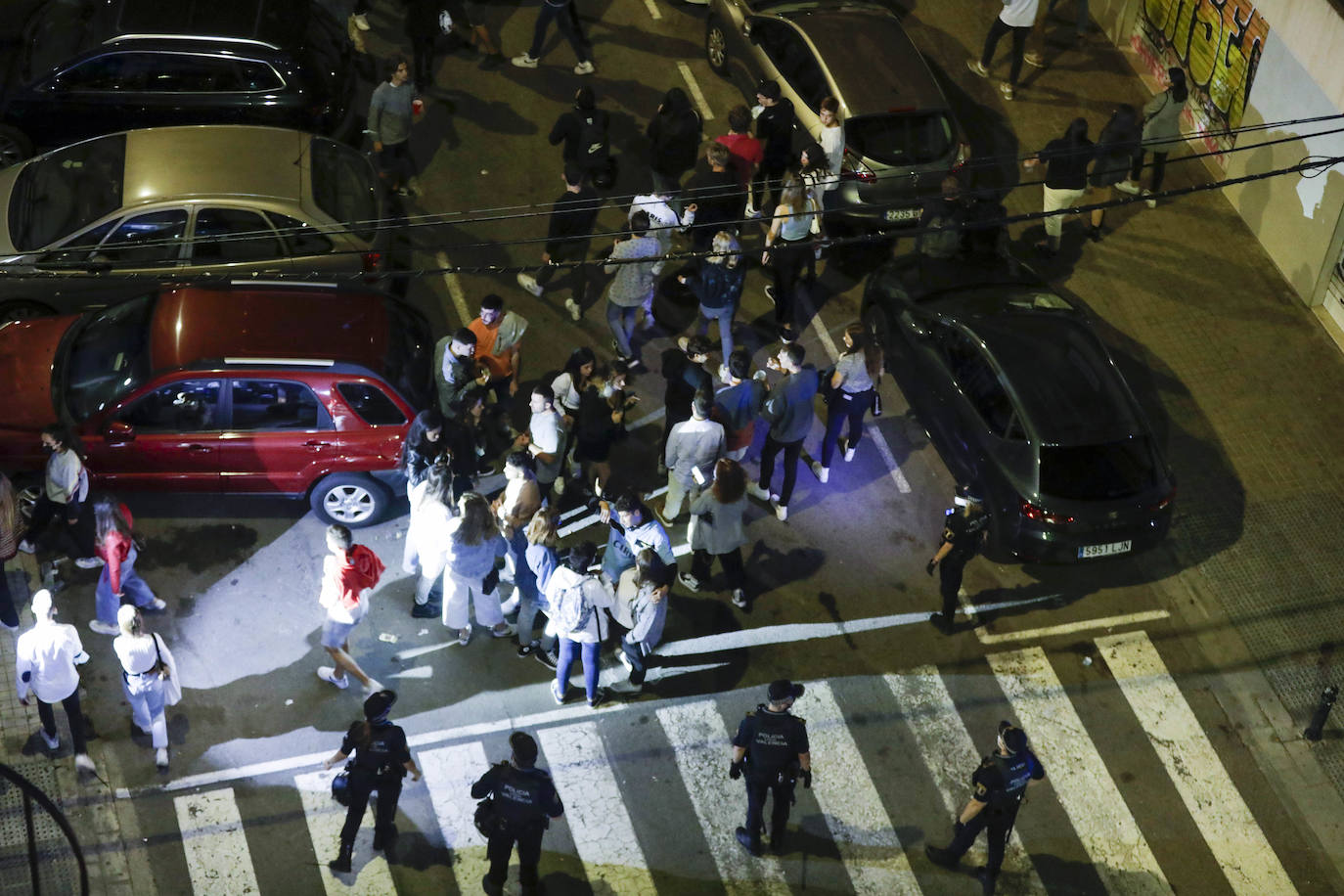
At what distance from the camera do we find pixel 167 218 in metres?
14.8

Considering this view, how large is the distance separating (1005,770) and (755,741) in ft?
5.68

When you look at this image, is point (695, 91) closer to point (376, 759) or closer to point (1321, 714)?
point (1321, 714)

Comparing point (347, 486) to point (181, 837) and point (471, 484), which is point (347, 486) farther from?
point (181, 837)

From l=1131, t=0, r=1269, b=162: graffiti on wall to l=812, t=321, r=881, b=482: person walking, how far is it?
568cm

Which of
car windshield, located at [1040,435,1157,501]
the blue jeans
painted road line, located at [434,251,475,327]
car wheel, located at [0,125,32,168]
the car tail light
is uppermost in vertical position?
car wheel, located at [0,125,32,168]

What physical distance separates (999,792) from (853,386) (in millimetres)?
4388

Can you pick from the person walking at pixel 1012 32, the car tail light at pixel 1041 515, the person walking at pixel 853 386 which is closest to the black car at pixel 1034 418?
the car tail light at pixel 1041 515

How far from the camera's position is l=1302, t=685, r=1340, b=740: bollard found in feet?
42.1

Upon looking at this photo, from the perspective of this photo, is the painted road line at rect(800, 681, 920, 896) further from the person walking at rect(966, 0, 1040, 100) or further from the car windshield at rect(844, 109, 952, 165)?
the person walking at rect(966, 0, 1040, 100)

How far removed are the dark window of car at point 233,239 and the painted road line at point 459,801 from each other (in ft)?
17.4

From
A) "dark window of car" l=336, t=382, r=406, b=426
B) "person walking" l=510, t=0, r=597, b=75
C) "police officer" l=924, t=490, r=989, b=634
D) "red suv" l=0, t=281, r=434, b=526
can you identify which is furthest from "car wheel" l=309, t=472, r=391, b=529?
"person walking" l=510, t=0, r=597, b=75

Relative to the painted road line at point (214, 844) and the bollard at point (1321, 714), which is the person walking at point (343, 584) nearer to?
the painted road line at point (214, 844)

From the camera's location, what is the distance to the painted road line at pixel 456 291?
16.2 metres

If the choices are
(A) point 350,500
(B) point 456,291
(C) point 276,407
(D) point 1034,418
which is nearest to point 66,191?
(C) point 276,407
